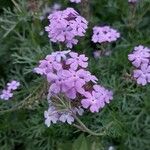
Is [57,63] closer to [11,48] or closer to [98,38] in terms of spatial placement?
[98,38]

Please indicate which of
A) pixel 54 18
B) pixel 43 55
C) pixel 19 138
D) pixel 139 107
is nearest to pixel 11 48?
pixel 43 55

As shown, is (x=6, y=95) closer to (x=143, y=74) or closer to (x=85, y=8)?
(x=85, y=8)

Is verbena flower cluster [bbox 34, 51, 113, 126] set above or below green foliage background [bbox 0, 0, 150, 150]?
above

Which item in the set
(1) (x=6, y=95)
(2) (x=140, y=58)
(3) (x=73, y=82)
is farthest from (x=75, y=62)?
(1) (x=6, y=95)

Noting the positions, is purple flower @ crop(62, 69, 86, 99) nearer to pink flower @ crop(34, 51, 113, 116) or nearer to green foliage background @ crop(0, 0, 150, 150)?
pink flower @ crop(34, 51, 113, 116)

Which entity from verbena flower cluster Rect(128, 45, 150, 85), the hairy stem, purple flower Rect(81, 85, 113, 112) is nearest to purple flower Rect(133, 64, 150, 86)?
verbena flower cluster Rect(128, 45, 150, 85)

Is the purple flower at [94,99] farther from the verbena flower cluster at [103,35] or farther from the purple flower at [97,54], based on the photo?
the purple flower at [97,54]

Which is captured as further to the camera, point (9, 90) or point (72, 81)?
point (9, 90)
